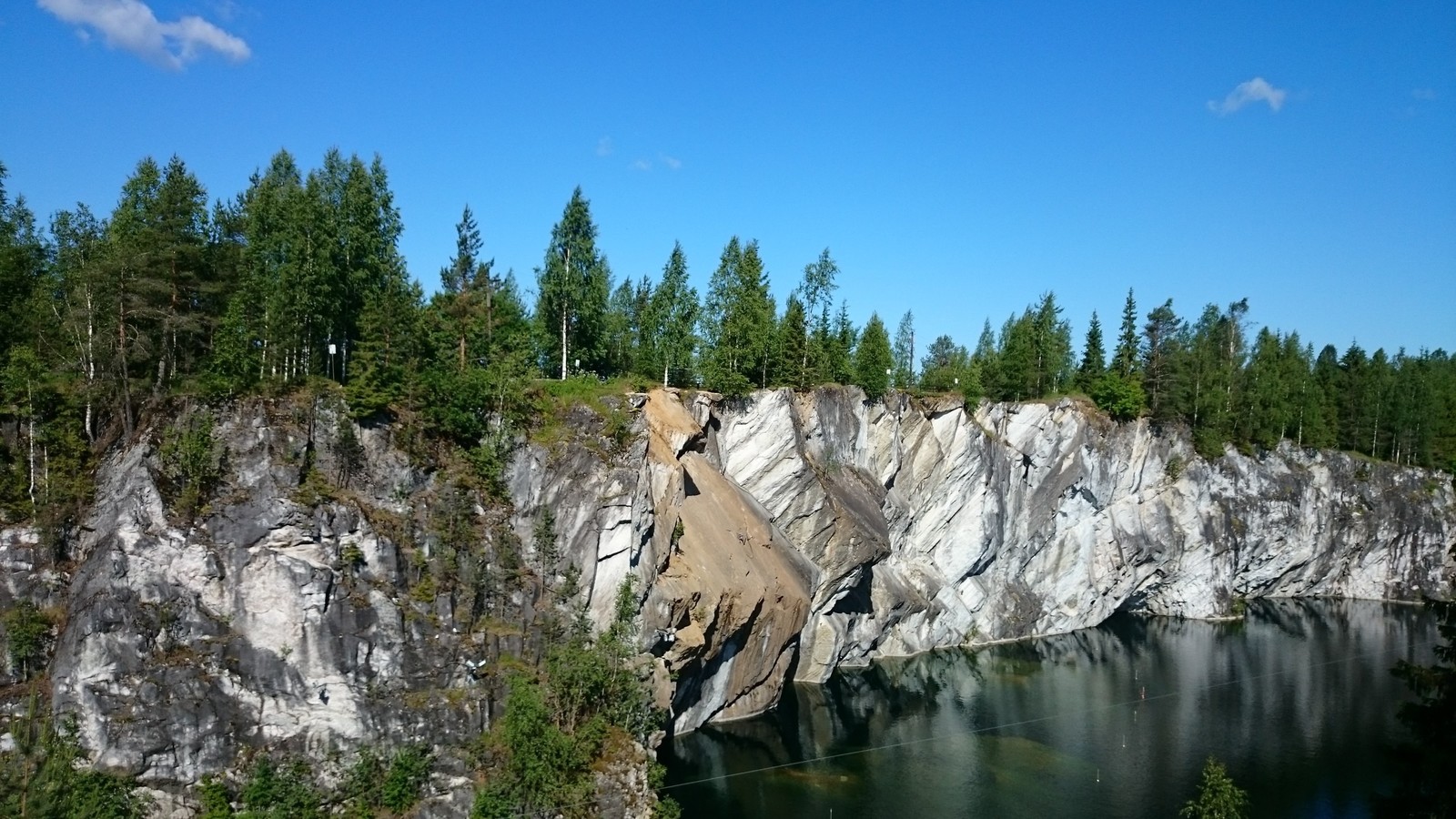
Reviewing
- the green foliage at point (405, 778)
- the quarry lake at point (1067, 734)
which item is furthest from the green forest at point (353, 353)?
the quarry lake at point (1067, 734)

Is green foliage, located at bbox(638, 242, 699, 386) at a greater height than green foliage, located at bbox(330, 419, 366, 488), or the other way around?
green foliage, located at bbox(638, 242, 699, 386)

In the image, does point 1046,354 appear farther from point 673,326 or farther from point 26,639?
point 26,639

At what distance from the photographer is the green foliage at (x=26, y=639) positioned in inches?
1030

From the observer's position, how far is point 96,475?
29.5 metres

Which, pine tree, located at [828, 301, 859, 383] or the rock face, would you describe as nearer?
the rock face

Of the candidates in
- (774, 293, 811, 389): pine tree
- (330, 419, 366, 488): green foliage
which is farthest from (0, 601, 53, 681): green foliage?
(774, 293, 811, 389): pine tree

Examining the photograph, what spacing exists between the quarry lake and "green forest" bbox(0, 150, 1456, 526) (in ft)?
52.9

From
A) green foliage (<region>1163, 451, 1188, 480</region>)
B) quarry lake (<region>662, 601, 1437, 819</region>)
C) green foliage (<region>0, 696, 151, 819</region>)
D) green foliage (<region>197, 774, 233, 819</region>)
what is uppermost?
green foliage (<region>1163, 451, 1188, 480</region>)

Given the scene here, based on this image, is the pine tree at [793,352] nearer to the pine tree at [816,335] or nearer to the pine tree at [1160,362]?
the pine tree at [816,335]

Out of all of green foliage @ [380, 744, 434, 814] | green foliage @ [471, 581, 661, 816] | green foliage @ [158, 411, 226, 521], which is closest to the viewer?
green foliage @ [380, 744, 434, 814]

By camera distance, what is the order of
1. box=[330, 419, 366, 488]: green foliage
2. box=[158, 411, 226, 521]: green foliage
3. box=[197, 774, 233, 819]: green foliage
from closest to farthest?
box=[197, 774, 233, 819]: green foliage < box=[158, 411, 226, 521]: green foliage < box=[330, 419, 366, 488]: green foliage

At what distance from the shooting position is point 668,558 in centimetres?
3584

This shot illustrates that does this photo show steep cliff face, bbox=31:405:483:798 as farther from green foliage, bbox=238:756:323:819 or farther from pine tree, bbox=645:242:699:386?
pine tree, bbox=645:242:699:386

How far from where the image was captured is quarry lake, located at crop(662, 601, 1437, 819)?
110 ft
